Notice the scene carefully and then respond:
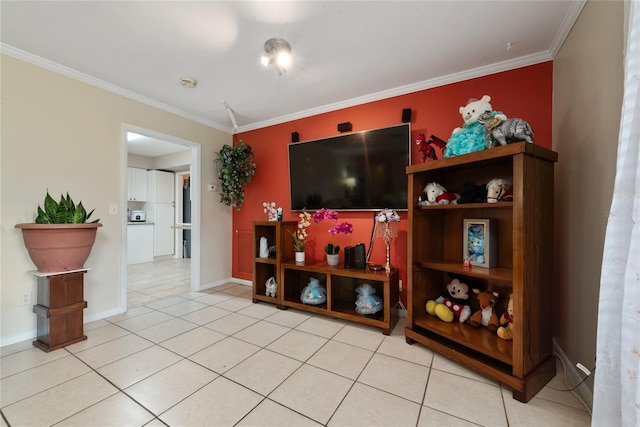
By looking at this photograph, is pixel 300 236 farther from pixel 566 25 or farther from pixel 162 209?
pixel 162 209

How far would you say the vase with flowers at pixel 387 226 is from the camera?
225 cm

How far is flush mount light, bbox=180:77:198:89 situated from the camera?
2.40 m

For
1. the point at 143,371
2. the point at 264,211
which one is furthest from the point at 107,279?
the point at 264,211

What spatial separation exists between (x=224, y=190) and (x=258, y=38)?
2.13 metres

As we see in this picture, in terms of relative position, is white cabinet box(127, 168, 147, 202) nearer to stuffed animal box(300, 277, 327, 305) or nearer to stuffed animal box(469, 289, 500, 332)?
stuffed animal box(300, 277, 327, 305)

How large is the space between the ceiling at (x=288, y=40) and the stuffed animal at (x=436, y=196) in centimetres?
109

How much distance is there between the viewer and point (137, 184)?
5645 millimetres

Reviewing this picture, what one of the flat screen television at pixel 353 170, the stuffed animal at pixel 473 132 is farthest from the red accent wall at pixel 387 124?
the stuffed animal at pixel 473 132

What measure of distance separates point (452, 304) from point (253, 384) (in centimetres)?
155

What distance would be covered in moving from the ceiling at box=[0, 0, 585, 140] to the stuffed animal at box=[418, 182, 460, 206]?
1086 millimetres

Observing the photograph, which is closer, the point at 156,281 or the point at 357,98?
the point at 357,98

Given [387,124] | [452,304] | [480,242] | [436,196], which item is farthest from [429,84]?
[452,304]

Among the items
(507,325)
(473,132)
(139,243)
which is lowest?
(507,325)

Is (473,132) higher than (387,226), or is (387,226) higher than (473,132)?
(473,132)
